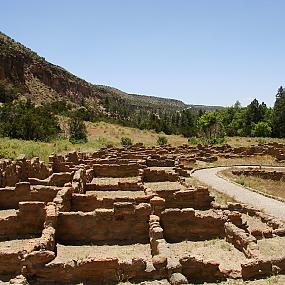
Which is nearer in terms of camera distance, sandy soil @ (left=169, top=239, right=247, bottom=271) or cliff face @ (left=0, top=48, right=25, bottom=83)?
sandy soil @ (left=169, top=239, right=247, bottom=271)

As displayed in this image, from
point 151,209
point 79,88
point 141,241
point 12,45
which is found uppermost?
point 12,45

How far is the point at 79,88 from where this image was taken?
13888 centimetres

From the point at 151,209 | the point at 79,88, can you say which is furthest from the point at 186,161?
the point at 79,88

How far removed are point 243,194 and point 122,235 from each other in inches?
398

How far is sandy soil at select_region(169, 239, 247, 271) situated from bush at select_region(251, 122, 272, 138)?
67607 mm

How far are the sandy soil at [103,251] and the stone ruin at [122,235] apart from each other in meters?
0.03

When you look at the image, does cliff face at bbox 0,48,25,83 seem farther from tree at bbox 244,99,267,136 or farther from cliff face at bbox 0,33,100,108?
tree at bbox 244,99,267,136

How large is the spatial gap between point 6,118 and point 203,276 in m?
46.5

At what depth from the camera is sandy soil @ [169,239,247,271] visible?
12.0 m

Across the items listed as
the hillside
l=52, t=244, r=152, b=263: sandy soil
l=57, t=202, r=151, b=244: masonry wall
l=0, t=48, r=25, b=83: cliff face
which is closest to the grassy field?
l=57, t=202, r=151, b=244: masonry wall

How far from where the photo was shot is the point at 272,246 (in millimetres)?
12727

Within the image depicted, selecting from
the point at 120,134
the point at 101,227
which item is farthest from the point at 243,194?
the point at 120,134

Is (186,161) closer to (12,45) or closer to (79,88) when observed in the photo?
(12,45)

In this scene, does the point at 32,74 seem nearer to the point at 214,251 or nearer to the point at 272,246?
the point at 214,251
